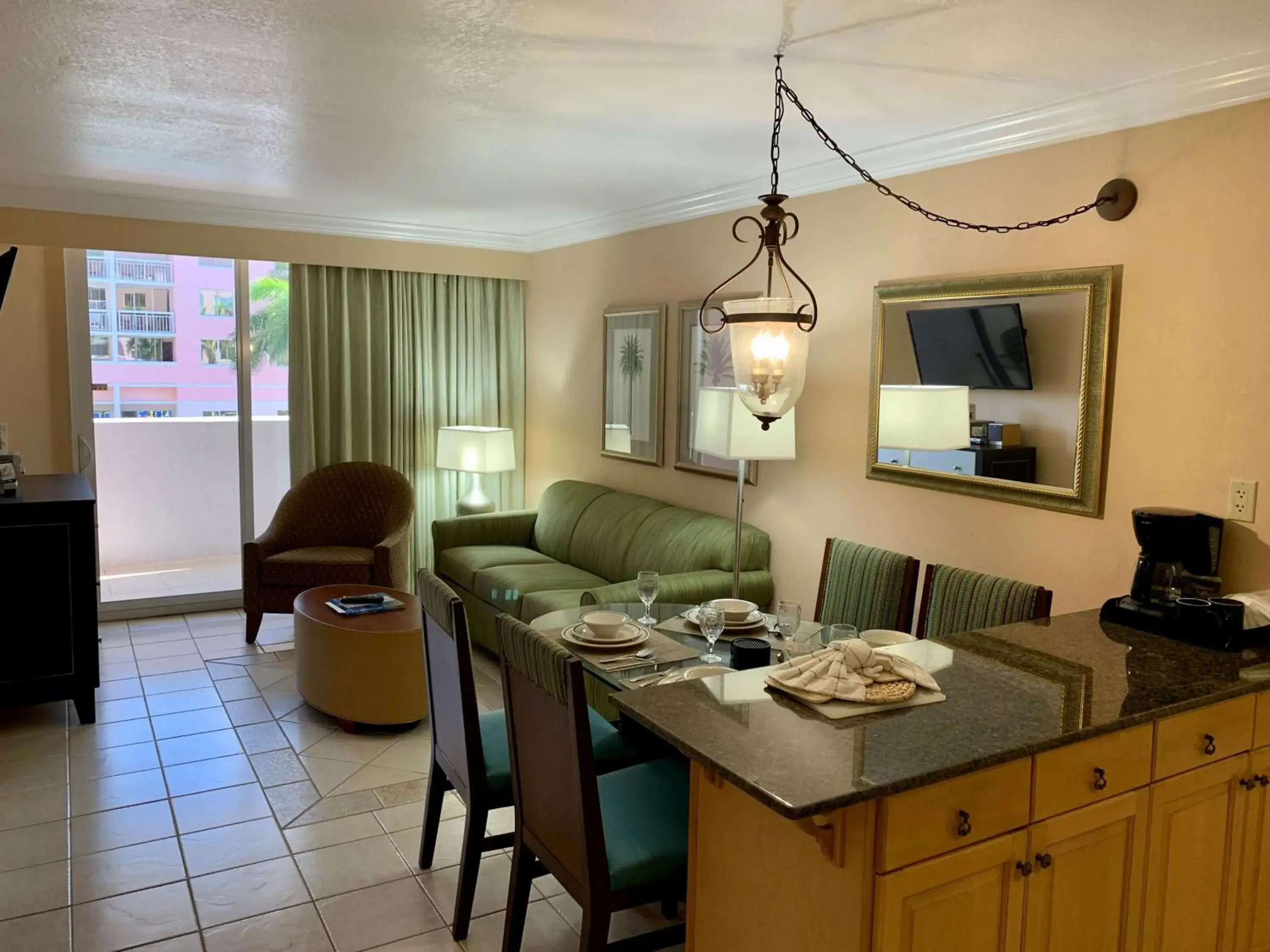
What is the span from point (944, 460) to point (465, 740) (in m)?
1.94

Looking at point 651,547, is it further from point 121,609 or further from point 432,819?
point 121,609

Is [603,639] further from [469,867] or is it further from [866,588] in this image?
[866,588]

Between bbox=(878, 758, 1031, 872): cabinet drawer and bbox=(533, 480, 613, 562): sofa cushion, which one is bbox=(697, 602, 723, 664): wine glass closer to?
bbox=(878, 758, 1031, 872): cabinet drawer

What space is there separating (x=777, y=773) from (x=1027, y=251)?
2227mm

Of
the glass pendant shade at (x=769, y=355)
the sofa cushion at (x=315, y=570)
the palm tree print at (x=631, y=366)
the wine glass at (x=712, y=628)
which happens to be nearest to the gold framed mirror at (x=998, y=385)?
the glass pendant shade at (x=769, y=355)

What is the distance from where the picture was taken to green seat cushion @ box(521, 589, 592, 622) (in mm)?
4281

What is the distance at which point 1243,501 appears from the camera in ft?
8.53

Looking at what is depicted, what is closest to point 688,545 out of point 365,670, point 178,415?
point 365,670

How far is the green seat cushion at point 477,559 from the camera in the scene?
5188mm

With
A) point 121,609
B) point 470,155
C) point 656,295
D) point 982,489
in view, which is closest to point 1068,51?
point 982,489

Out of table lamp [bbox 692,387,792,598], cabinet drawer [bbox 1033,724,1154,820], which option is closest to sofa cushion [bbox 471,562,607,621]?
table lamp [bbox 692,387,792,598]

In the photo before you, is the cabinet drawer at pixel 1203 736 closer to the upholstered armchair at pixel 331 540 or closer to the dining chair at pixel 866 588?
the dining chair at pixel 866 588

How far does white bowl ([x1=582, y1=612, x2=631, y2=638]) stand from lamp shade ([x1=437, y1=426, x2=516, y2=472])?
10.0 feet

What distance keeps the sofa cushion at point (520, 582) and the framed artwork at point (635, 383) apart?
757mm
